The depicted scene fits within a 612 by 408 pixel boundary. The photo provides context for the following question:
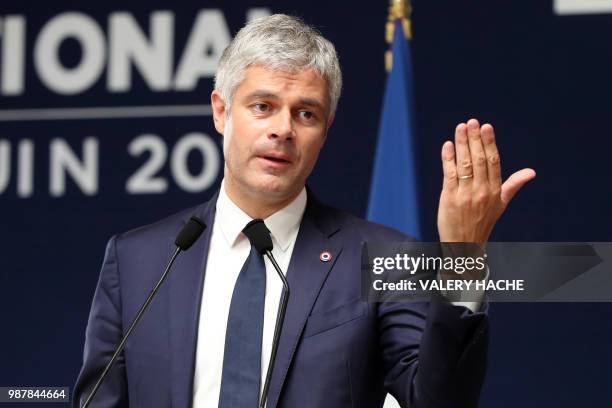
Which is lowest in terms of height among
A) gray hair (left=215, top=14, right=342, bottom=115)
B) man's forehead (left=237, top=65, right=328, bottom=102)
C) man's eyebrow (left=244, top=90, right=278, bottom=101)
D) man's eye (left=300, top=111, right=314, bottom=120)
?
man's eye (left=300, top=111, right=314, bottom=120)

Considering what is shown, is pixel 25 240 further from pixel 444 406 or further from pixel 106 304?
pixel 444 406

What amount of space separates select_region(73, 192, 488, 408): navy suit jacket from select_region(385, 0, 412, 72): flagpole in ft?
5.44

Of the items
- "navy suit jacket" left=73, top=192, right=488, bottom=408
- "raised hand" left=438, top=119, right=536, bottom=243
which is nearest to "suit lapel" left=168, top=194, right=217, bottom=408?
"navy suit jacket" left=73, top=192, right=488, bottom=408

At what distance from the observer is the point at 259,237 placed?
2.02m

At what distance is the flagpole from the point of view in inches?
154

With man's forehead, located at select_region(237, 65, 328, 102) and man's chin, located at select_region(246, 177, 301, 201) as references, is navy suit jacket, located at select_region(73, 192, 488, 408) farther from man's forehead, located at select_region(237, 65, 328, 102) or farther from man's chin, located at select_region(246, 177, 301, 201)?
man's forehead, located at select_region(237, 65, 328, 102)

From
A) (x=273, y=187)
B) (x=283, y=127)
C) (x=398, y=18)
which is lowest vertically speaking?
(x=273, y=187)

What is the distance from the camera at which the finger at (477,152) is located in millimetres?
1819

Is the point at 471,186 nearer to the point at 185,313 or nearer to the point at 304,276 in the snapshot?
the point at 304,276

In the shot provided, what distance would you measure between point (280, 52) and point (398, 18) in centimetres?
171

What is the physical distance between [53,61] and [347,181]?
130 cm

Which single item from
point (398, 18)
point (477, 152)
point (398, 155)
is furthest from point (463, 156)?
point (398, 18)

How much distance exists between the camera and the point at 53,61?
13.9 ft

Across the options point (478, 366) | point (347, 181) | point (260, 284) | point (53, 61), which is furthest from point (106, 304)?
point (53, 61)
